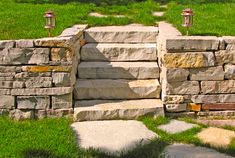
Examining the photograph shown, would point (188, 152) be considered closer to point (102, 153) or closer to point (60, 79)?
point (102, 153)

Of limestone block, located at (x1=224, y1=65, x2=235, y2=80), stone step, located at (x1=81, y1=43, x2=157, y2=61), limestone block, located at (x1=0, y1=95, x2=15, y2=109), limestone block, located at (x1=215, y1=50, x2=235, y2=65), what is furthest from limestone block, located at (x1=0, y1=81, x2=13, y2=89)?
limestone block, located at (x1=224, y1=65, x2=235, y2=80)

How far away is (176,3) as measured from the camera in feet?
32.3

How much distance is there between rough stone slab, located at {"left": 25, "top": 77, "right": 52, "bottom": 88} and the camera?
5.28 m

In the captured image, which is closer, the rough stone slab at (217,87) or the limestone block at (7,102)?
the limestone block at (7,102)

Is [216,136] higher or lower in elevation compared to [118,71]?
lower

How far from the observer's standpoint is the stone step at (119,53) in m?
6.30

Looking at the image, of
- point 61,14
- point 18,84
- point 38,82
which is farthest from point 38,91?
point 61,14

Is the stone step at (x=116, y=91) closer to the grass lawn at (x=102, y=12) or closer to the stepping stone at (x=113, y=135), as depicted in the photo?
the stepping stone at (x=113, y=135)

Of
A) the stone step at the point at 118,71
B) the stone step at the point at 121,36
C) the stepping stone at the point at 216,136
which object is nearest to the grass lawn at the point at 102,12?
the stone step at the point at 121,36

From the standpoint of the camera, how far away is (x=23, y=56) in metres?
5.25

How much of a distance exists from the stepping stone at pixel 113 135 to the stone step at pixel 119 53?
4.39ft

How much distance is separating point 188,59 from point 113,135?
4.40 feet

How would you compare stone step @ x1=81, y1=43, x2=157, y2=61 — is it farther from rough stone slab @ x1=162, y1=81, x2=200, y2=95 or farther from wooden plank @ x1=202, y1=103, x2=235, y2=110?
wooden plank @ x1=202, y1=103, x2=235, y2=110

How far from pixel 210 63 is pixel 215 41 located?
27 cm
